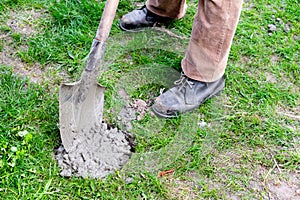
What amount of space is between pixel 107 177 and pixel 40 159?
12.7 inches

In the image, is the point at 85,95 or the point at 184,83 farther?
the point at 184,83

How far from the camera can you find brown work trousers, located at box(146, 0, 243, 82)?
2062 millimetres

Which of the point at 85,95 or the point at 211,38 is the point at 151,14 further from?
the point at 85,95

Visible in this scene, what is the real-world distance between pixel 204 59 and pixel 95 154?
77 centimetres

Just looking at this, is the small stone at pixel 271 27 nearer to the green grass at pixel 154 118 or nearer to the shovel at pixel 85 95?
the green grass at pixel 154 118

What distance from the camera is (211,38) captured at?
215 cm

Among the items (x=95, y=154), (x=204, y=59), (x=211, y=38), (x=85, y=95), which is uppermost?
(x=211, y=38)

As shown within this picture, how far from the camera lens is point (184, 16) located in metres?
2.86

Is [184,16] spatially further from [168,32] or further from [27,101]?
[27,101]

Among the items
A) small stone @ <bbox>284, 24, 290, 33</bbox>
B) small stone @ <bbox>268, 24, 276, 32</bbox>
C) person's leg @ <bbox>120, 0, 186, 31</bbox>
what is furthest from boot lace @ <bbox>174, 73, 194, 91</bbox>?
small stone @ <bbox>284, 24, 290, 33</bbox>

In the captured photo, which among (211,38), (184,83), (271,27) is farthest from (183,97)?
(271,27)

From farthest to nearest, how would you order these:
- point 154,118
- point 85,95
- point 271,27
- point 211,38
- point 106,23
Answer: point 271,27
point 154,118
point 211,38
point 85,95
point 106,23

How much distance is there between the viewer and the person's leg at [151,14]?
2.65 m

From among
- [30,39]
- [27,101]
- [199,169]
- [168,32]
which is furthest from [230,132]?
[30,39]
